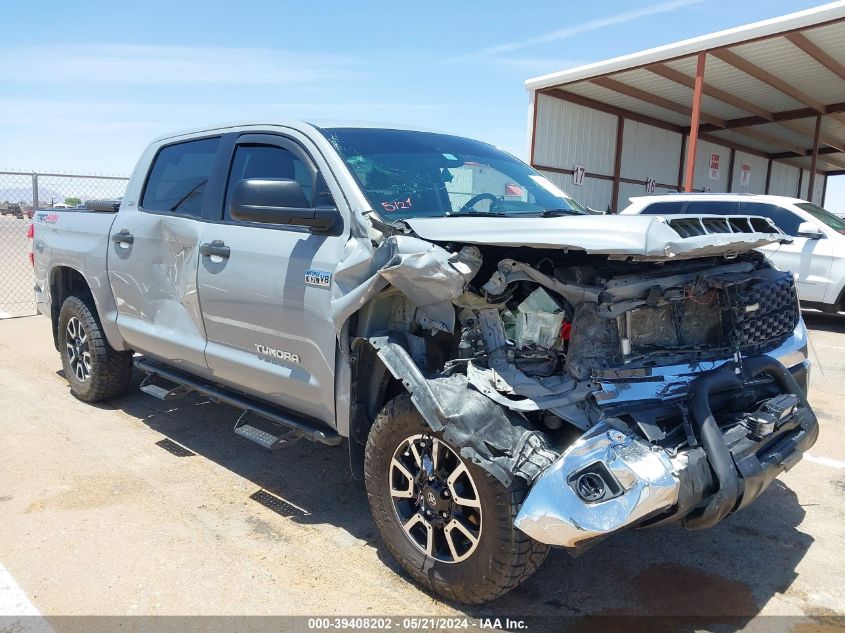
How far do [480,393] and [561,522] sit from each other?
2.04 feet

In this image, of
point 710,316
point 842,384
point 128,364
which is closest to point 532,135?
point 842,384

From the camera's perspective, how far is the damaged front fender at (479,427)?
251 cm

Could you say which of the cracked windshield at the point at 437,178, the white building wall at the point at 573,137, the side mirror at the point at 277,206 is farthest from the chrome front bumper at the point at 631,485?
the white building wall at the point at 573,137

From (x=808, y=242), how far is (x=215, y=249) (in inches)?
329

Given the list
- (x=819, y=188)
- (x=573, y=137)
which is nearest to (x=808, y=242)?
(x=573, y=137)

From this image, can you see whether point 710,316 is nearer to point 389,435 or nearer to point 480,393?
point 480,393

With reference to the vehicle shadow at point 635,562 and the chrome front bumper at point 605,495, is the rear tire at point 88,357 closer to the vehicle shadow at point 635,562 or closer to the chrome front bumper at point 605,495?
the vehicle shadow at point 635,562

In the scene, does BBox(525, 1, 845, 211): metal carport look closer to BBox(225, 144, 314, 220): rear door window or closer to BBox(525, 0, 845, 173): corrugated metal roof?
BBox(525, 0, 845, 173): corrugated metal roof

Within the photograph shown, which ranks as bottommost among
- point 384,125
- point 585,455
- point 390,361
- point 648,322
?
point 585,455

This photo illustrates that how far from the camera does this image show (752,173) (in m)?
27.3

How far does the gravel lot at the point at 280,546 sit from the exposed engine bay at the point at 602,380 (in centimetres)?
70

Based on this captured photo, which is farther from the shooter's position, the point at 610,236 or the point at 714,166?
the point at 714,166

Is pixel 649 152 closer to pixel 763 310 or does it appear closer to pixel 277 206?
pixel 763 310

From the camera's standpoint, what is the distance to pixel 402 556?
2.96 m
